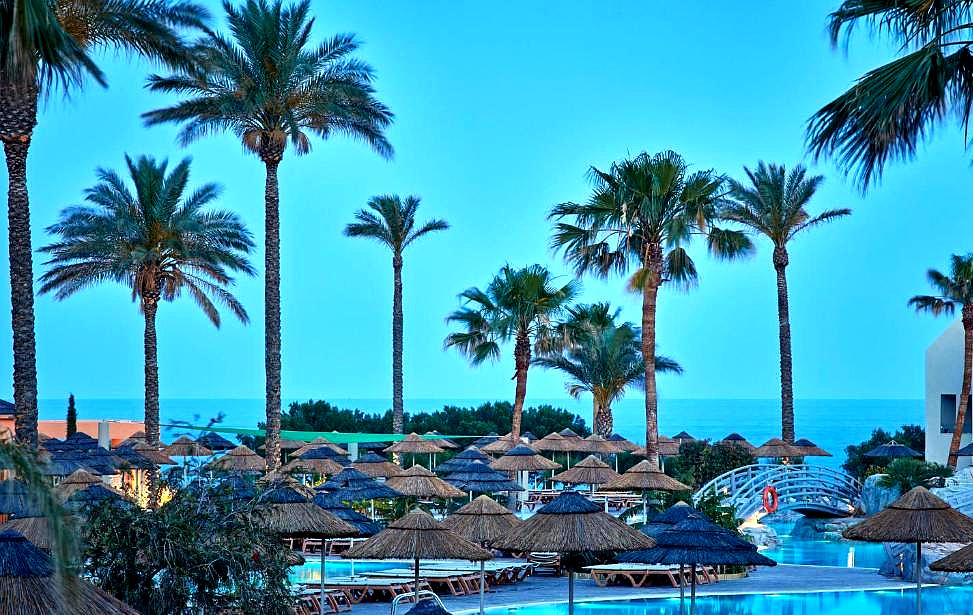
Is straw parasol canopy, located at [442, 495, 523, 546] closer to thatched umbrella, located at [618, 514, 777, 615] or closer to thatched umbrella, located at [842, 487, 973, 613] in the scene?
thatched umbrella, located at [618, 514, 777, 615]

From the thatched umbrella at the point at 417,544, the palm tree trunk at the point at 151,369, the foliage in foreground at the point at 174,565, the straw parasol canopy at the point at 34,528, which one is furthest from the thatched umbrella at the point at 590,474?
the foliage in foreground at the point at 174,565

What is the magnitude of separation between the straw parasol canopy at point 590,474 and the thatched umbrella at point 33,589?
73.3ft

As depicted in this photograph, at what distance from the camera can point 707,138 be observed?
175 ft

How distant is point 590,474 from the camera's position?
3109 cm

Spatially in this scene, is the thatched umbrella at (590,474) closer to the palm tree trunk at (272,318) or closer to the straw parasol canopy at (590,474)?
the straw parasol canopy at (590,474)

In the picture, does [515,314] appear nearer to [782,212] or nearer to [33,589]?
[782,212]

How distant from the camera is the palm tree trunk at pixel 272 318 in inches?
1076

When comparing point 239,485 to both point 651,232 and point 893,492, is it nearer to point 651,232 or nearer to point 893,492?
point 651,232

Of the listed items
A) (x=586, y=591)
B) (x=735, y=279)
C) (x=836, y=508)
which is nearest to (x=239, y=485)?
(x=586, y=591)

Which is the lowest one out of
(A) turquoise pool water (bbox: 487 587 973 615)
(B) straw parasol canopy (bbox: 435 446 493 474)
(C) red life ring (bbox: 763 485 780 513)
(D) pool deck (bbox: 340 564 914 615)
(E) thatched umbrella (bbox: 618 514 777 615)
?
(A) turquoise pool water (bbox: 487 587 973 615)

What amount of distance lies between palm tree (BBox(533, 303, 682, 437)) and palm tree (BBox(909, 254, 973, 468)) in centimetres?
1024

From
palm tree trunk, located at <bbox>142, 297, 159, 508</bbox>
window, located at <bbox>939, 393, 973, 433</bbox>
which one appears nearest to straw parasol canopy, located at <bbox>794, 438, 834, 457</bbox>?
window, located at <bbox>939, 393, 973, 433</bbox>

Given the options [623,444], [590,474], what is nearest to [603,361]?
[623,444]

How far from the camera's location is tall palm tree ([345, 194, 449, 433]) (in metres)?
45.0
